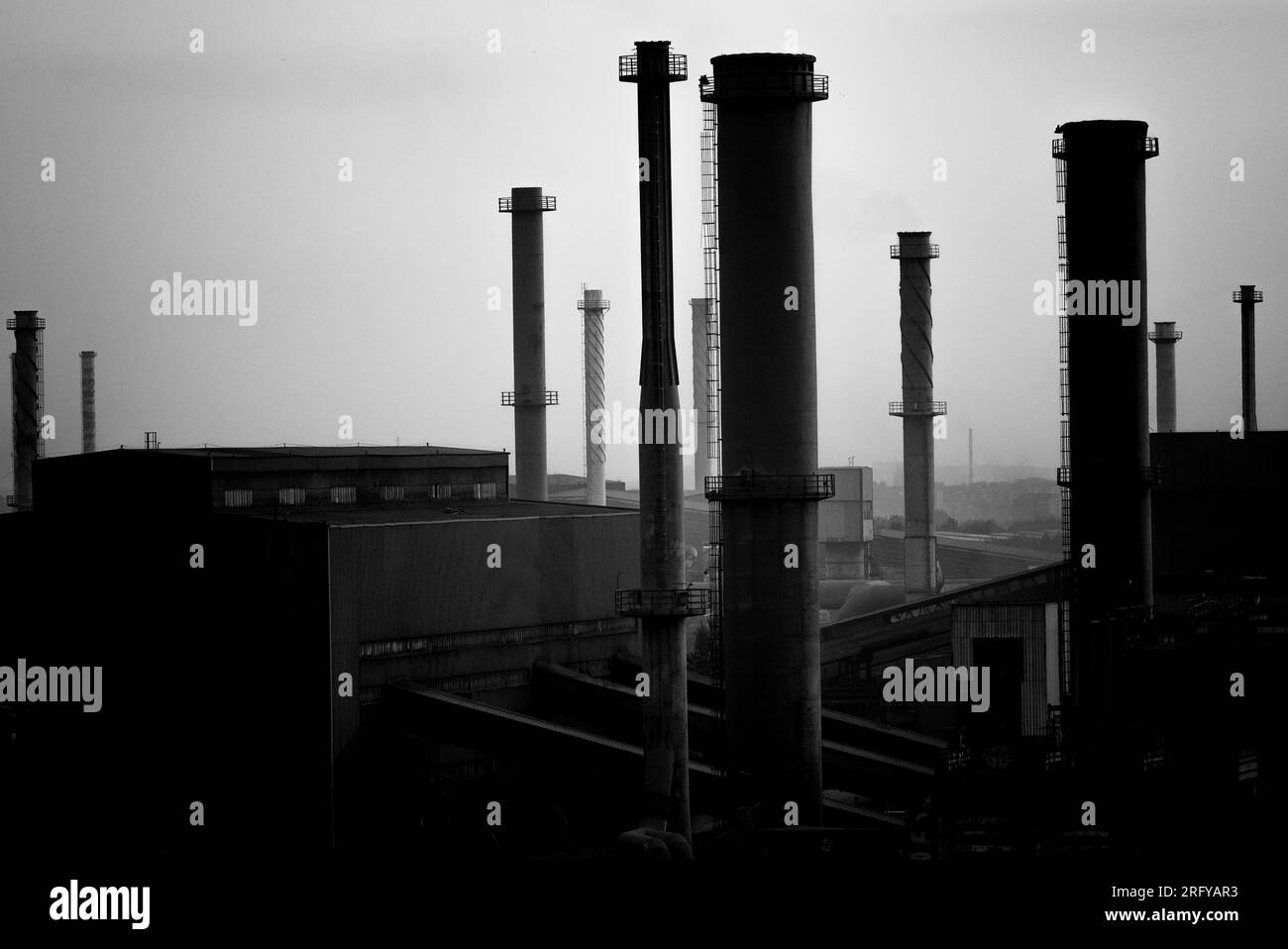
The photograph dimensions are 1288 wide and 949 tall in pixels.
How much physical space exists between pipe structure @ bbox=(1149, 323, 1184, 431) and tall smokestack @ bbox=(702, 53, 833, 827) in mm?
35222

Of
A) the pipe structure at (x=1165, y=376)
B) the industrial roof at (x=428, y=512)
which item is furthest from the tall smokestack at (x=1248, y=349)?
the industrial roof at (x=428, y=512)

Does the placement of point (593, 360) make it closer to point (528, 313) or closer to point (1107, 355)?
point (528, 313)

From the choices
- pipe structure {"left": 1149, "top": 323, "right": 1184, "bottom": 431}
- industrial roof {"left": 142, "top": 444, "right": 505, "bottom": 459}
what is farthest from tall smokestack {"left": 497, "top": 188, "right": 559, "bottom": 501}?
pipe structure {"left": 1149, "top": 323, "right": 1184, "bottom": 431}

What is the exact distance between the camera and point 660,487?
1206 inches

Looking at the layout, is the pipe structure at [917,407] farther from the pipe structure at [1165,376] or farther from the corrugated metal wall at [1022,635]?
the corrugated metal wall at [1022,635]

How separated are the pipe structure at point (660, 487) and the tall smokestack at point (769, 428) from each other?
3.50ft

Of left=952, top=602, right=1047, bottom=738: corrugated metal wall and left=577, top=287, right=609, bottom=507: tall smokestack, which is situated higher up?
left=577, top=287, right=609, bottom=507: tall smokestack

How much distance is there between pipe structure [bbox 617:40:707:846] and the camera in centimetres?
2950

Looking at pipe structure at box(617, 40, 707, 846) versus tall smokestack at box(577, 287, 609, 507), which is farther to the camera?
tall smokestack at box(577, 287, 609, 507)

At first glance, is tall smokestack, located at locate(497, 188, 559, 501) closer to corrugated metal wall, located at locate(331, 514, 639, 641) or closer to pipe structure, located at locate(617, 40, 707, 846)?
corrugated metal wall, located at locate(331, 514, 639, 641)

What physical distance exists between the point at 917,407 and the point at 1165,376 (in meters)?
12.0

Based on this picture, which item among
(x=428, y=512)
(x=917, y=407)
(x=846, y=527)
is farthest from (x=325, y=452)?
(x=846, y=527)
